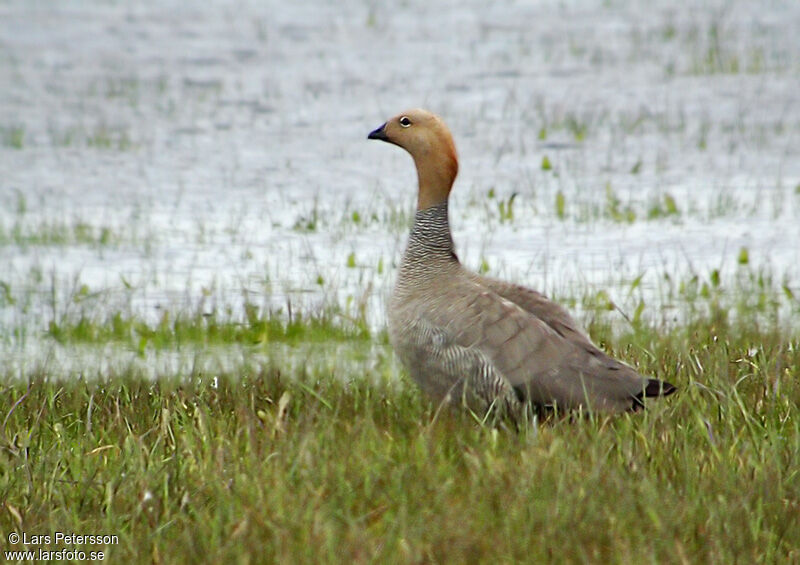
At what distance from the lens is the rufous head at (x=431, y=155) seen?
624 centimetres

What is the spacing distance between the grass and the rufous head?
1061mm

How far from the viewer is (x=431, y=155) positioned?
20.6 ft

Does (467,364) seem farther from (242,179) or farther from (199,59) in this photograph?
(199,59)

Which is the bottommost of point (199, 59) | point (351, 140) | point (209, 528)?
point (209, 528)

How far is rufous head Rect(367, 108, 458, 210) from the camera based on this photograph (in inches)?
246

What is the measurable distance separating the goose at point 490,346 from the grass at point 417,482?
14 cm

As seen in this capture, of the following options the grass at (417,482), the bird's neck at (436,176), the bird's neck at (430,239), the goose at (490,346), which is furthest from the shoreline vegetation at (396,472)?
the bird's neck at (436,176)

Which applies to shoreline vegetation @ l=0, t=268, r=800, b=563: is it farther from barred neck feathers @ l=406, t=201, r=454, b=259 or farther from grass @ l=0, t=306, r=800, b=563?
barred neck feathers @ l=406, t=201, r=454, b=259

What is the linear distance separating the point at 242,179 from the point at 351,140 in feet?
5.82

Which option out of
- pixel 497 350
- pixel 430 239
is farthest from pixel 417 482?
pixel 430 239

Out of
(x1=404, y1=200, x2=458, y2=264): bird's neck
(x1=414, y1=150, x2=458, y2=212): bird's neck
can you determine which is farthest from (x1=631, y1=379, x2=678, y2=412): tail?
(x1=414, y1=150, x2=458, y2=212): bird's neck

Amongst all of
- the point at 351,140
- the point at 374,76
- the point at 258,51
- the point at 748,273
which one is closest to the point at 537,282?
the point at 748,273

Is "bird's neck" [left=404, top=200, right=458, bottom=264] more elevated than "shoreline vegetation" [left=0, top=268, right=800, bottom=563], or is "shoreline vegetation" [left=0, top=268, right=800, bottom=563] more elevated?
"bird's neck" [left=404, top=200, right=458, bottom=264]

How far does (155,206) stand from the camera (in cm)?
1158
